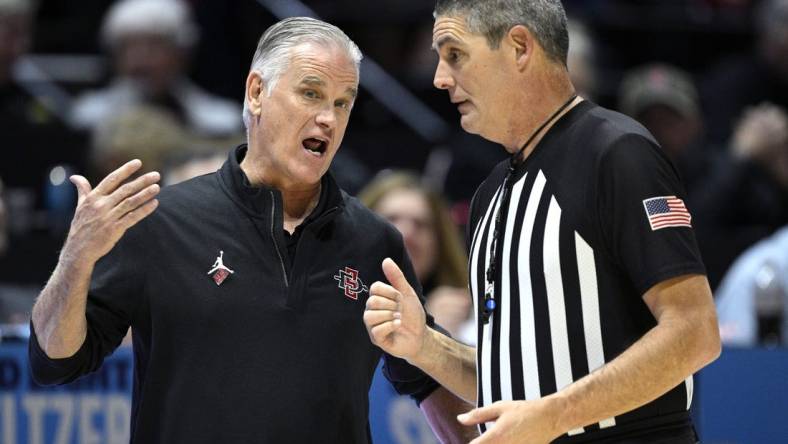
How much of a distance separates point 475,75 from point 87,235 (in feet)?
3.99

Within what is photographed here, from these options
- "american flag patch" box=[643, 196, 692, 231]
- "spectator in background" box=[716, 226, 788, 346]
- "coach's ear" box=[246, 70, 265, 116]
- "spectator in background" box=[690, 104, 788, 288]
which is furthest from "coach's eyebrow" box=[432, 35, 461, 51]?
"spectator in background" box=[690, 104, 788, 288]

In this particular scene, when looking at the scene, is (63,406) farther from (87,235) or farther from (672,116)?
(672,116)

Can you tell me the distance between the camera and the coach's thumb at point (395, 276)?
4.06 meters

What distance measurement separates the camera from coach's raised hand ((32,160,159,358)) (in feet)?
12.4

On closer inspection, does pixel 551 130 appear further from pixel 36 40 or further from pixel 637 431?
pixel 36 40

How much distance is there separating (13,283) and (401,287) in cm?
385

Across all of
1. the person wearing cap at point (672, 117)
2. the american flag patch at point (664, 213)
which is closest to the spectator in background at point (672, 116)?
the person wearing cap at point (672, 117)

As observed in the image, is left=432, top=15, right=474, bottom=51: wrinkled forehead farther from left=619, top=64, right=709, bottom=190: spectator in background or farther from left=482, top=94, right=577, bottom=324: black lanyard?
left=619, top=64, right=709, bottom=190: spectator in background

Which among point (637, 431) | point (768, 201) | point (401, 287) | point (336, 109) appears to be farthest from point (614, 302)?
point (768, 201)

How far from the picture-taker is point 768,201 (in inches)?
340

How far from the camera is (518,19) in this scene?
3.91 m

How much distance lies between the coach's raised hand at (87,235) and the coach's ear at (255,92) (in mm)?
599

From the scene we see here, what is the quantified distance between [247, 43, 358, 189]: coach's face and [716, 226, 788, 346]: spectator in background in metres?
3.16

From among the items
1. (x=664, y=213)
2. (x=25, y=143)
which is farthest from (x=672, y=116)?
(x=664, y=213)
